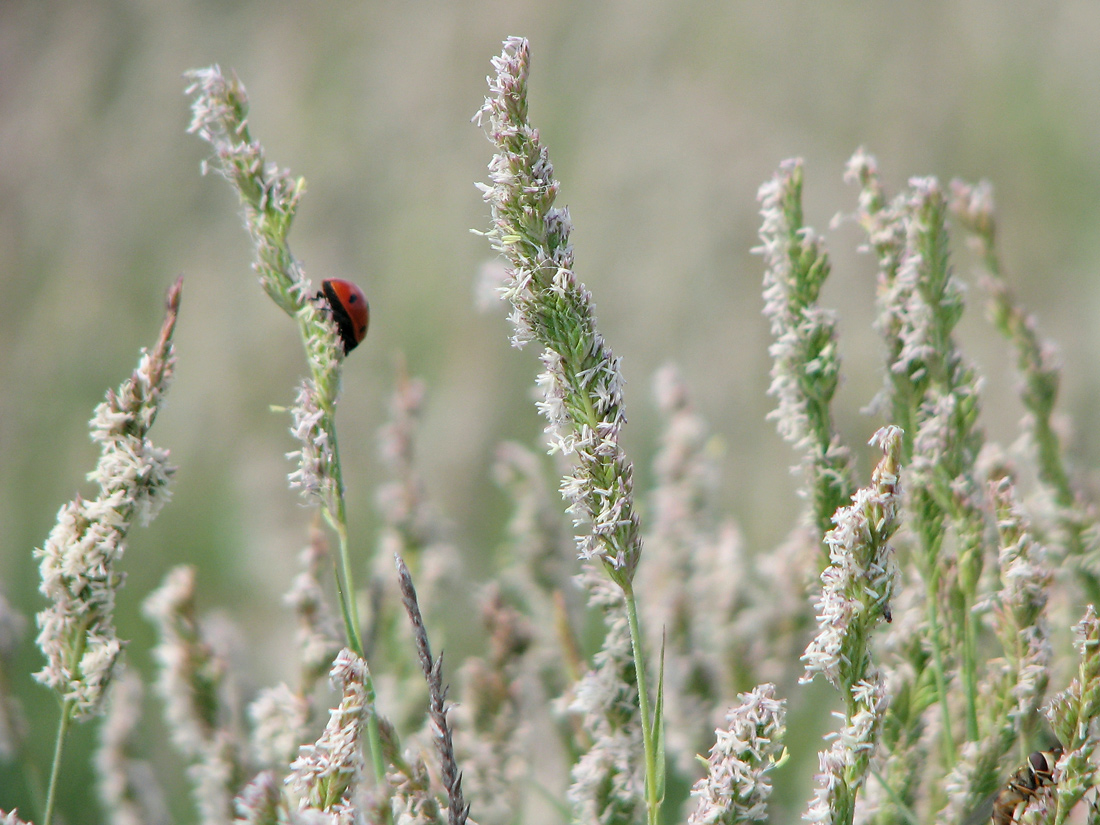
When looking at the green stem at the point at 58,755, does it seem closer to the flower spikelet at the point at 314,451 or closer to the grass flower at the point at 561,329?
the flower spikelet at the point at 314,451

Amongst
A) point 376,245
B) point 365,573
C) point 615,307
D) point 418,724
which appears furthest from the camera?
point 376,245

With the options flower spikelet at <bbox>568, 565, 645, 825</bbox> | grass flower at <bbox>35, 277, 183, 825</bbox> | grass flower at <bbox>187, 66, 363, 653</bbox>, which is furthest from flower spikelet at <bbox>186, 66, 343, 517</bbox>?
flower spikelet at <bbox>568, 565, 645, 825</bbox>

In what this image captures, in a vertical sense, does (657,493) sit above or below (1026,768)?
above

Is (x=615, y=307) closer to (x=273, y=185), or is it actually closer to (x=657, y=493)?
(x=657, y=493)

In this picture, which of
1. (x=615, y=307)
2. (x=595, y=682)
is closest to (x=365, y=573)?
(x=615, y=307)

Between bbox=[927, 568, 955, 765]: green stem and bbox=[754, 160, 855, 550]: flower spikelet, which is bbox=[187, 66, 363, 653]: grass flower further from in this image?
bbox=[927, 568, 955, 765]: green stem
